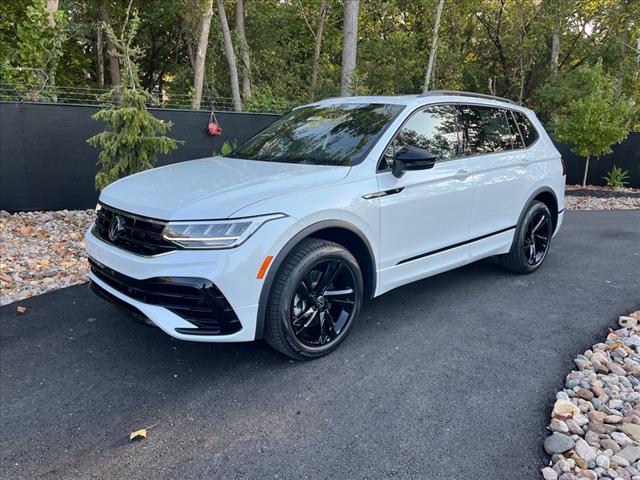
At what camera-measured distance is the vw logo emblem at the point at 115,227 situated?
2949mm

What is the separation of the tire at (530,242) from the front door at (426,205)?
0.91 metres

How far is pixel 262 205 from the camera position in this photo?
2.75 m

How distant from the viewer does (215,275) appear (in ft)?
8.54

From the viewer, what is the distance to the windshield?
3.44 m

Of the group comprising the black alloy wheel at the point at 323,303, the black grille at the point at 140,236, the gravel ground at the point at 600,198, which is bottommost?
the gravel ground at the point at 600,198

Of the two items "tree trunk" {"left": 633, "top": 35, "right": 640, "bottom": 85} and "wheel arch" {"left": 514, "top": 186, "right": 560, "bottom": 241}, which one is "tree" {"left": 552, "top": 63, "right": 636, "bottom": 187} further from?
"wheel arch" {"left": 514, "top": 186, "right": 560, "bottom": 241}

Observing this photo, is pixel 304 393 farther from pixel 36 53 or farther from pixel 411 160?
pixel 36 53

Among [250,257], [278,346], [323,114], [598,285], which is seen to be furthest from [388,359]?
[598,285]

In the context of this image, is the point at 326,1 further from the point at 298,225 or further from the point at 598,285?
the point at 298,225

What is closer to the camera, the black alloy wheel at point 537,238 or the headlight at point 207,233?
the headlight at point 207,233

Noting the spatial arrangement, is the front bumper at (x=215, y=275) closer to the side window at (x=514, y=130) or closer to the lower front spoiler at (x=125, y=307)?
the lower front spoiler at (x=125, y=307)

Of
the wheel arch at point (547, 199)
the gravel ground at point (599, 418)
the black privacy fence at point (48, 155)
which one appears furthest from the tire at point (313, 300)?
the black privacy fence at point (48, 155)

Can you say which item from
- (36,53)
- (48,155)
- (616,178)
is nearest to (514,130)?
(48,155)

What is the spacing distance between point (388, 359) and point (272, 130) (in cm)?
226
